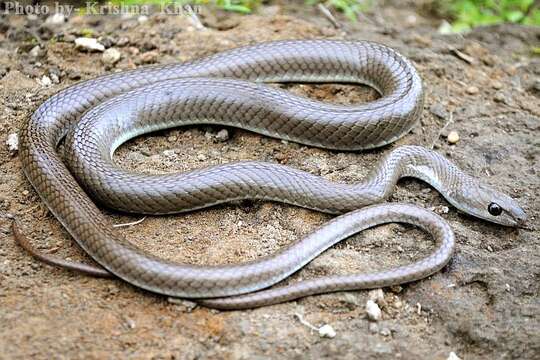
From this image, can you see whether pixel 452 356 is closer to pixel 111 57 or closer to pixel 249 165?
pixel 249 165

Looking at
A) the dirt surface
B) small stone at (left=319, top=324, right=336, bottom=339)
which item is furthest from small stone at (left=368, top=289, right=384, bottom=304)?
small stone at (left=319, top=324, right=336, bottom=339)

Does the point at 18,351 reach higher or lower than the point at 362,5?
lower

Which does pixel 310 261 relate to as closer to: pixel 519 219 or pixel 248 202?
pixel 248 202

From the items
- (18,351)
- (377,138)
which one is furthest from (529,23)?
(18,351)

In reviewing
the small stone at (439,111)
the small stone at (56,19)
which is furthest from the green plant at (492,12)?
the small stone at (56,19)

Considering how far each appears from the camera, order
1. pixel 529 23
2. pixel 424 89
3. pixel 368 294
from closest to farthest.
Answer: pixel 368 294 → pixel 424 89 → pixel 529 23

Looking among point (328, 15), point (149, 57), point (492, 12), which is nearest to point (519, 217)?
point (328, 15)

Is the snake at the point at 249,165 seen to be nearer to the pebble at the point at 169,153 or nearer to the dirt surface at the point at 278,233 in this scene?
the dirt surface at the point at 278,233
